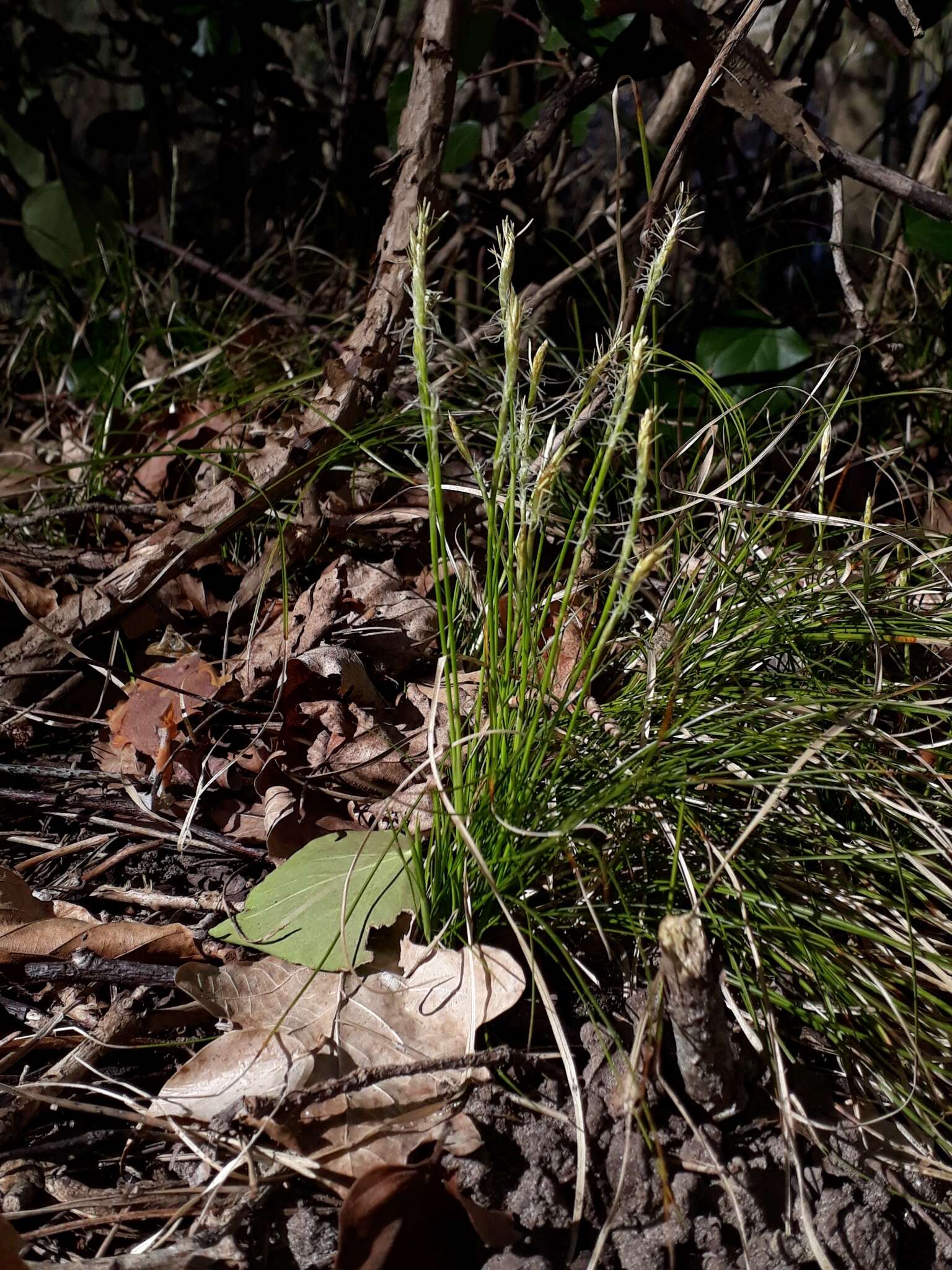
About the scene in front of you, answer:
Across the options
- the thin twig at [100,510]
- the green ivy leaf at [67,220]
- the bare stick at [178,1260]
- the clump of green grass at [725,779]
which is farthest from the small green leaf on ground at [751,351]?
the green ivy leaf at [67,220]

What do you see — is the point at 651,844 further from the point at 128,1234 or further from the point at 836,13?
the point at 836,13

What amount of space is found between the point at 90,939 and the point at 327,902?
326 millimetres

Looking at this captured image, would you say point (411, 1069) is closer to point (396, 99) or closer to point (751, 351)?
point (751, 351)

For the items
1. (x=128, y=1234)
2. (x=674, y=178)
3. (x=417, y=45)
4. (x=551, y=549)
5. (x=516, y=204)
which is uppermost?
(x=417, y=45)

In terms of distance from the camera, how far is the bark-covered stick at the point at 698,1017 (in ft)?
3.08

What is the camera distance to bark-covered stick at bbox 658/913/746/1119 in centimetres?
94

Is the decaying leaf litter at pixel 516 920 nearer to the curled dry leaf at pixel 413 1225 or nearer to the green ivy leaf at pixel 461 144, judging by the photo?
the curled dry leaf at pixel 413 1225

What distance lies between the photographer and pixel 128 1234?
0.99 m

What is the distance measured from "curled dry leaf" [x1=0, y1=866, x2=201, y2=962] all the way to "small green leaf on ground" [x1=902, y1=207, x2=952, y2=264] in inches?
72.5

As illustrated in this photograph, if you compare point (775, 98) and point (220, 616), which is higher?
point (775, 98)

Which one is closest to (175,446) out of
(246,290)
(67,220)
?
(246,290)

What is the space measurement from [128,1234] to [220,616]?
3.51 ft

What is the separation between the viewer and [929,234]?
1960 millimetres

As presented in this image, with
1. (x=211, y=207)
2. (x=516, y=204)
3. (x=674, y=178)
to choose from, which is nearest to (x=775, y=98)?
(x=674, y=178)
